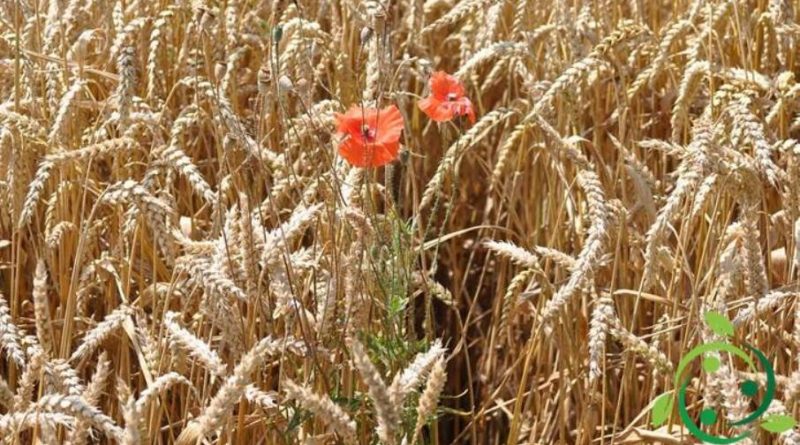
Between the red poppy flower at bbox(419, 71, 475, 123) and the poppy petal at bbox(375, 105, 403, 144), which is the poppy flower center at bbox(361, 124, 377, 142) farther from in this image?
the red poppy flower at bbox(419, 71, 475, 123)

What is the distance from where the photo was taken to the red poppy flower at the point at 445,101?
5.12 ft

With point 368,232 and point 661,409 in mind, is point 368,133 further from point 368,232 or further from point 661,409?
point 661,409

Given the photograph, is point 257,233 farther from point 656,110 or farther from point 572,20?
point 656,110

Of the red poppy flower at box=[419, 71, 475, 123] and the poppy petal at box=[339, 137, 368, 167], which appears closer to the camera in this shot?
the poppy petal at box=[339, 137, 368, 167]

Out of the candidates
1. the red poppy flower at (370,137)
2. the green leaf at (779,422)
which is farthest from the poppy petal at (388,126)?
the green leaf at (779,422)

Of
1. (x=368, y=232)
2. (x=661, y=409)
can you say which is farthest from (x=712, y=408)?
(x=368, y=232)

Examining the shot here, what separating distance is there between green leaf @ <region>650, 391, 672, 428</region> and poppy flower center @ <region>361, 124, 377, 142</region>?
47cm

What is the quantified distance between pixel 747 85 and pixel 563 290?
1.96ft

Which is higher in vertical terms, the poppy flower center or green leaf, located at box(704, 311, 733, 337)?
the poppy flower center

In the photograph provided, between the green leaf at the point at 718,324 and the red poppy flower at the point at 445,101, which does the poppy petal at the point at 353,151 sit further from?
the green leaf at the point at 718,324

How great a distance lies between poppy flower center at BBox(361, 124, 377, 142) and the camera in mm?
1426

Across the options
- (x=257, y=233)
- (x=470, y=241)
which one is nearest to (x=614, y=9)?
(x=470, y=241)

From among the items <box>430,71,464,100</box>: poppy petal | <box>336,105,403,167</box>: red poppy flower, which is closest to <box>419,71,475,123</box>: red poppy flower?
<box>430,71,464,100</box>: poppy petal

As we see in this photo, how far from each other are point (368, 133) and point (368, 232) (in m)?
0.12
